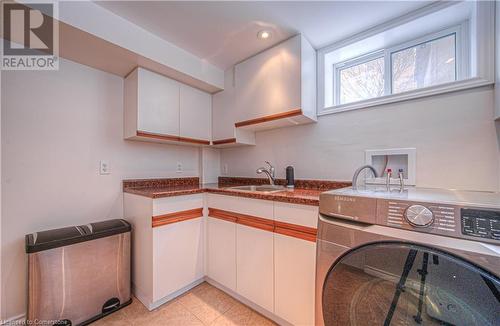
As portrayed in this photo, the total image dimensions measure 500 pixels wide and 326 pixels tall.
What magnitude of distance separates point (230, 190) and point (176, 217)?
Result: 486 mm

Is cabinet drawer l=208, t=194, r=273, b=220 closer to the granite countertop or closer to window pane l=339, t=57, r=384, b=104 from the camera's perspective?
the granite countertop

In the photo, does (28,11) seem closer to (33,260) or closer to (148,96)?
(148,96)

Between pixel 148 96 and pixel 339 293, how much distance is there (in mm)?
1942

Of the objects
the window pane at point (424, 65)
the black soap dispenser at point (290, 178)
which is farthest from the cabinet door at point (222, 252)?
the window pane at point (424, 65)

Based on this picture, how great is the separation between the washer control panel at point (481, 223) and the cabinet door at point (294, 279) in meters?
0.69

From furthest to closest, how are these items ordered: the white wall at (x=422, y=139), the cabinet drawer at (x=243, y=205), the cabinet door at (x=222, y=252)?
the cabinet door at (x=222, y=252), the cabinet drawer at (x=243, y=205), the white wall at (x=422, y=139)

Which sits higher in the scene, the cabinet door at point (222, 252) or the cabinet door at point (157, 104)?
the cabinet door at point (157, 104)

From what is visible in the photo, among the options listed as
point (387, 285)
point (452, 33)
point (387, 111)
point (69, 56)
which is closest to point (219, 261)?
point (387, 285)

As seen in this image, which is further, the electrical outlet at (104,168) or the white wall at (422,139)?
the electrical outlet at (104,168)

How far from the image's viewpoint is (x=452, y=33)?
4.42ft

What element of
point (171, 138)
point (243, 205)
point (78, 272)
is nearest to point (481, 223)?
point (243, 205)

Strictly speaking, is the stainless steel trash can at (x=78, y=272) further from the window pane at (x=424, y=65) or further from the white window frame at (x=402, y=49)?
the window pane at (x=424, y=65)

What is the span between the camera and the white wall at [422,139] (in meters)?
1.17

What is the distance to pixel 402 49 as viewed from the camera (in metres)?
1.52
